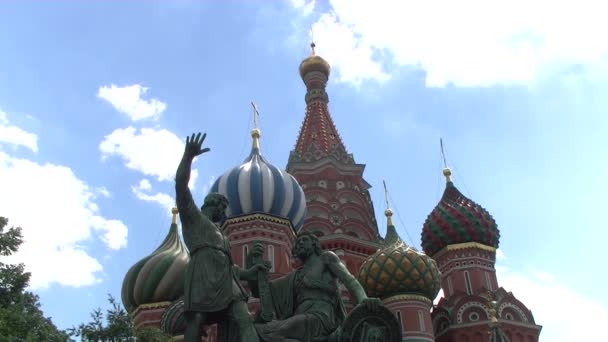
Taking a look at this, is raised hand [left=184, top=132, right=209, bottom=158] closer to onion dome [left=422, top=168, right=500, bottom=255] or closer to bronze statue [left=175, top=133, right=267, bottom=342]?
bronze statue [left=175, top=133, right=267, bottom=342]

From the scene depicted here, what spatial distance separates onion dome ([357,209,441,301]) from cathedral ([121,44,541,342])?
0.03m

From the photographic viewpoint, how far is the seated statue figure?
5.20 metres

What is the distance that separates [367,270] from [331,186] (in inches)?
315

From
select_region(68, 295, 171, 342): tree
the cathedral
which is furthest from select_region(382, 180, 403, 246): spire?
select_region(68, 295, 171, 342): tree

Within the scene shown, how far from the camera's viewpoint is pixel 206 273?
17.8ft

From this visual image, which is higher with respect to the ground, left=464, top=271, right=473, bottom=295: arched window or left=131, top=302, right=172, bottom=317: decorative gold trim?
left=464, top=271, right=473, bottom=295: arched window

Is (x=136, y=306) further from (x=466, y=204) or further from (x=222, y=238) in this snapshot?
(x=222, y=238)

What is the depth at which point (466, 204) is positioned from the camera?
29.3 metres

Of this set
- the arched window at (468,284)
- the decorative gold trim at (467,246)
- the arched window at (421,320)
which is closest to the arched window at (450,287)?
the arched window at (468,284)

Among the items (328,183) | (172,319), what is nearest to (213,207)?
(172,319)

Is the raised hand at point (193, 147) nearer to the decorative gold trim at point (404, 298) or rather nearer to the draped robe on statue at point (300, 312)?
the draped robe on statue at point (300, 312)

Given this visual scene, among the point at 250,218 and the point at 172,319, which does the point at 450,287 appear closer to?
the point at 250,218

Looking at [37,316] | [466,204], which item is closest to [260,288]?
[37,316]

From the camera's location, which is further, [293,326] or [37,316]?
[37,316]
